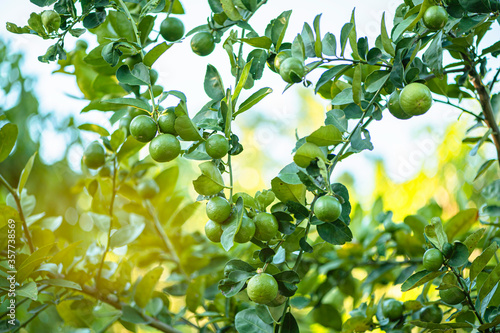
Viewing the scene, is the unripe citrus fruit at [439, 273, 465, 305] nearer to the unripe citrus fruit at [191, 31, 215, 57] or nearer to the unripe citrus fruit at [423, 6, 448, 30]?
the unripe citrus fruit at [423, 6, 448, 30]

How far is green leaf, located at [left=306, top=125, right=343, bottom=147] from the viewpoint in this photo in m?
0.48

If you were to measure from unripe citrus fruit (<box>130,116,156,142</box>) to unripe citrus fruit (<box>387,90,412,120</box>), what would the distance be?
291 mm

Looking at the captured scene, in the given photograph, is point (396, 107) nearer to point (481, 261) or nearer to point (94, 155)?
point (481, 261)

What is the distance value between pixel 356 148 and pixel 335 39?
0.16 meters

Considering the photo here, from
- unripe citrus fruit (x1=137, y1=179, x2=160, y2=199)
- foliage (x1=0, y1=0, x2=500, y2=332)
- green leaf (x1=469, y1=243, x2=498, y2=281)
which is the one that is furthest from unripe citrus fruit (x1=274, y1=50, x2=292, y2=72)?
unripe citrus fruit (x1=137, y1=179, x2=160, y2=199)

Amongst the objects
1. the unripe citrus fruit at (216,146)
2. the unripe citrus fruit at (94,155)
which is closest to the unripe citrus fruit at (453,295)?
the unripe citrus fruit at (216,146)

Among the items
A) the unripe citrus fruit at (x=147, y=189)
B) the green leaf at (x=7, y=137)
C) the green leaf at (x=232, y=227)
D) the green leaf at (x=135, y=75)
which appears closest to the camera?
the green leaf at (x=232, y=227)

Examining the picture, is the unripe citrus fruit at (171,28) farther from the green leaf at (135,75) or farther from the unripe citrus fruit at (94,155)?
the unripe citrus fruit at (94,155)

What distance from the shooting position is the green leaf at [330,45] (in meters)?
0.57

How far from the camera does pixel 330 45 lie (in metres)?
0.57

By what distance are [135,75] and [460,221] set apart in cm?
62

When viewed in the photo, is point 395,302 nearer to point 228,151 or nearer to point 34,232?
point 228,151

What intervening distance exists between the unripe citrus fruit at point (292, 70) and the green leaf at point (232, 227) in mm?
154

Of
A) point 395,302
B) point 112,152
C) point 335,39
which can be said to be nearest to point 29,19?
point 112,152
